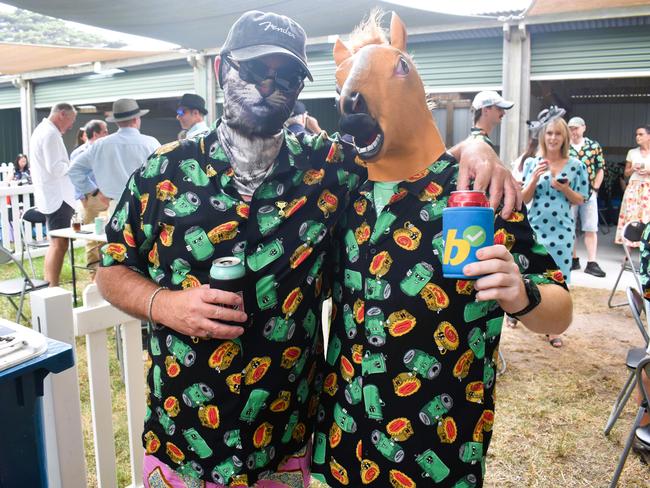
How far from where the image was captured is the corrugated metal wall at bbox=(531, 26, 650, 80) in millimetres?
7215

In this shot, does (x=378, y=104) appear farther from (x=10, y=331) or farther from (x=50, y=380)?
(x=50, y=380)

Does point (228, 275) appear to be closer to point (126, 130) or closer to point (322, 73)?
point (126, 130)

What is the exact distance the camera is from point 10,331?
1.48 metres

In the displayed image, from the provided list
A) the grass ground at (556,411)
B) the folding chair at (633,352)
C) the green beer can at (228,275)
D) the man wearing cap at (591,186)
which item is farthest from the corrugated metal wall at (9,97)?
the green beer can at (228,275)

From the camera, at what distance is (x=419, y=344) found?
51.2 inches

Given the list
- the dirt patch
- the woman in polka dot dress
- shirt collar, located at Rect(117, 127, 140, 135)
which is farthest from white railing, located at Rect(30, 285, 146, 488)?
shirt collar, located at Rect(117, 127, 140, 135)

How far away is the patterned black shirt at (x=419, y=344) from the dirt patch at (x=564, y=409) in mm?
1767

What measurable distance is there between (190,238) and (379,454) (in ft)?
2.23

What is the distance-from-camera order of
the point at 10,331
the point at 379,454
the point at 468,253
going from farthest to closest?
the point at 10,331 → the point at 379,454 → the point at 468,253

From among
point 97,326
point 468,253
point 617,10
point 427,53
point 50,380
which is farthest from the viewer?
point 427,53

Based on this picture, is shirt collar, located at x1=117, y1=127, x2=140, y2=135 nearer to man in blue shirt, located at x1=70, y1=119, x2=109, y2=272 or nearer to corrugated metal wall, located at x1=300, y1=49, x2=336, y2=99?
man in blue shirt, located at x1=70, y1=119, x2=109, y2=272

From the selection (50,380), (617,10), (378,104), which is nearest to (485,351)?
(378,104)

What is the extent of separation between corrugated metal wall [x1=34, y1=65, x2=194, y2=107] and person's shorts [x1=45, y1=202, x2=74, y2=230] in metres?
4.83

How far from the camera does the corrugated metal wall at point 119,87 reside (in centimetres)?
1059
